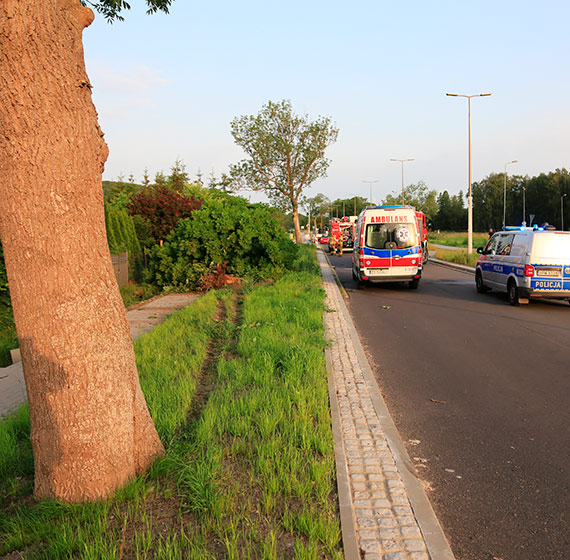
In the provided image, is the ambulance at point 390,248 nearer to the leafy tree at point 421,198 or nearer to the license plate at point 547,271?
the license plate at point 547,271

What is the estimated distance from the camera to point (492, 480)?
13.6 ft

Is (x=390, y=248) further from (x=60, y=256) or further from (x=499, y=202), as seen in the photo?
(x=499, y=202)

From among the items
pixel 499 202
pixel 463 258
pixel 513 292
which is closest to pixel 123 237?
pixel 513 292

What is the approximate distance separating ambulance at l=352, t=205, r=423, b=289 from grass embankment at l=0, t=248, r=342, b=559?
417 inches

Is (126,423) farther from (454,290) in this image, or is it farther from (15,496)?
(454,290)

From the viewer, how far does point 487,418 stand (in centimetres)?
551

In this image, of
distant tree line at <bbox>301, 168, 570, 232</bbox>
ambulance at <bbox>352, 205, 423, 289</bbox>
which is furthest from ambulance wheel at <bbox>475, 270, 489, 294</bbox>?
distant tree line at <bbox>301, 168, 570, 232</bbox>

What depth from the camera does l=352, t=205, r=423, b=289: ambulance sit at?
56.1ft

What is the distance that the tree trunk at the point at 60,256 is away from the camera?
10.5ft

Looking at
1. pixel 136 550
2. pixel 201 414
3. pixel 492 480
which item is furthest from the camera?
pixel 201 414

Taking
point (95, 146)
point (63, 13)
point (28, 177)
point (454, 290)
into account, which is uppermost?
point (63, 13)

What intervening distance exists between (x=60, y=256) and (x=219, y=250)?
559 inches

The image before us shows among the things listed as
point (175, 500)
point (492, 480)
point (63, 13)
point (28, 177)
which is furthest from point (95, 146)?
point (492, 480)

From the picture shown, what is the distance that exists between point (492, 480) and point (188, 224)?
14.7 m
